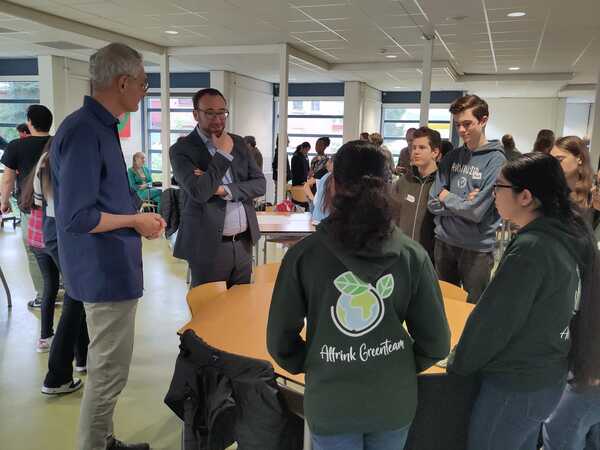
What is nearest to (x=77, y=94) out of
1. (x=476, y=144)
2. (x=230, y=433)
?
(x=476, y=144)

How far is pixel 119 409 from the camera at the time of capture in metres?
2.88

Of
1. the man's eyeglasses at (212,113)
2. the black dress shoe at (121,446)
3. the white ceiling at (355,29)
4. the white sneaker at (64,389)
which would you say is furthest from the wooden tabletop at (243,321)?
the white ceiling at (355,29)

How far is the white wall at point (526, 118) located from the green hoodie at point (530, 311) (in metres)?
14.3

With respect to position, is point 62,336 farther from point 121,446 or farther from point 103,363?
point 103,363

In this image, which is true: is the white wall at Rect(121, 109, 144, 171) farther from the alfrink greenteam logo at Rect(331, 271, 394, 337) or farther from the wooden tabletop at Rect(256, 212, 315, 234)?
the alfrink greenteam logo at Rect(331, 271, 394, 337)

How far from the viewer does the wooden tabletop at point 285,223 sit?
3.92 m

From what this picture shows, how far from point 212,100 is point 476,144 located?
1.51m

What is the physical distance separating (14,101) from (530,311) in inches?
498

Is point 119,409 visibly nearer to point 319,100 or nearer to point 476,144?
point 476,144

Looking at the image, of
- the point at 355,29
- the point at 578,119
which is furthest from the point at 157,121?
the point at 578,119

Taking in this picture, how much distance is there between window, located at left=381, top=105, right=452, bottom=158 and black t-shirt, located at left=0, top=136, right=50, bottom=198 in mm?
11727

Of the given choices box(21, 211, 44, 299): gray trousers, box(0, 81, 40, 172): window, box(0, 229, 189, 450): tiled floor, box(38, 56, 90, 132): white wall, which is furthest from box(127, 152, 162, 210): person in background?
box(21, 211, 44, 299): gray trousers

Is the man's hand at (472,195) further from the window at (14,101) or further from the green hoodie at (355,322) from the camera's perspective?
the window at (14,101)

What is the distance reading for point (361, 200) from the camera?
3.96 feet
